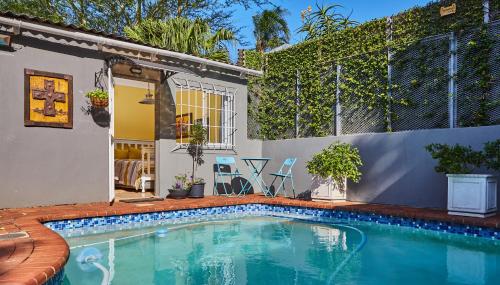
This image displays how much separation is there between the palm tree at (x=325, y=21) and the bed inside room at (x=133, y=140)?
3759mm

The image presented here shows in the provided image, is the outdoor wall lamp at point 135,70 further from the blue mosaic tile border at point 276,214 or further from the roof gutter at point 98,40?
the blue mosaic tile border at point 276,214

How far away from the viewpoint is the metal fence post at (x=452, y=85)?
634 cm

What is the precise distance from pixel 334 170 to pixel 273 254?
2.87 meters

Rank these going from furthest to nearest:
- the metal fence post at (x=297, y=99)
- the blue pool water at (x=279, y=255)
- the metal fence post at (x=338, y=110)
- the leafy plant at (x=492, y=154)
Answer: the metal fence post at (x=297, y=99)
the metal fence post at (x=338, y=110)
the leafy plant at (x=492, y=154)
the blue pool water at (x=279, y=255)

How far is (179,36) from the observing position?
31.1ft

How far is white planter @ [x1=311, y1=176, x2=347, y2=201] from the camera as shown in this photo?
694 cm

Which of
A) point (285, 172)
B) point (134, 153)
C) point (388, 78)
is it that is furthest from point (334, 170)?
point (134, 153)

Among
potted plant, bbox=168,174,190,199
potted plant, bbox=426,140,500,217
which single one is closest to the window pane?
potted plant, bbox=168,174,190,199

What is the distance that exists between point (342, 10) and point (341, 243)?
18.0ft

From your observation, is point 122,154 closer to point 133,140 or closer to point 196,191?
point 133,140

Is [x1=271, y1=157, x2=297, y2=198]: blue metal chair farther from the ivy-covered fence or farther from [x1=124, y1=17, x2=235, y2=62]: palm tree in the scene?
[x1=124, y1=17, x2=235, y2=62]: palm tree

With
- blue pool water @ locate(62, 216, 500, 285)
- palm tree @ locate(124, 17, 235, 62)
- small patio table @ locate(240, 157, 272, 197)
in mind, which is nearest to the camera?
blue pool water @ locate(62, 216, 500, 285)

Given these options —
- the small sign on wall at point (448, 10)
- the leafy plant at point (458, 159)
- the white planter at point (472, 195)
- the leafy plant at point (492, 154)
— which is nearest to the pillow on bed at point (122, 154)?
the leafy plant at point (458, 159)

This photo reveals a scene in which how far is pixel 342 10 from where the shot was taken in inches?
332
